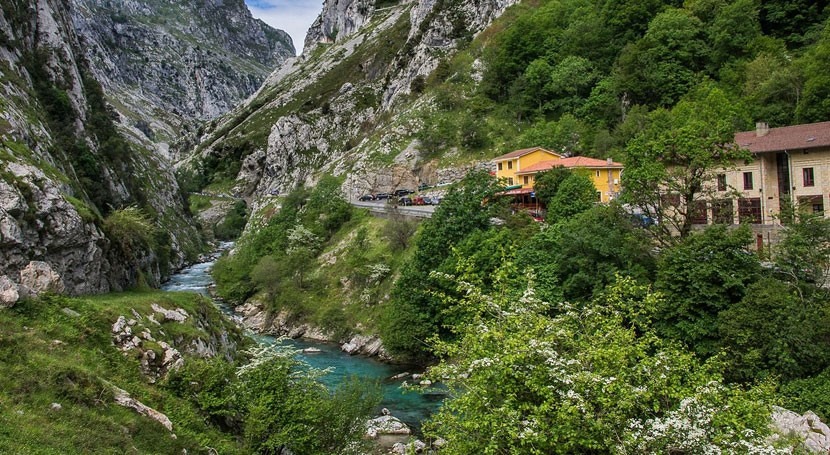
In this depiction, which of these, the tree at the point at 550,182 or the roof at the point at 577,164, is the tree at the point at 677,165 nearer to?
the tree at the point at 550,182

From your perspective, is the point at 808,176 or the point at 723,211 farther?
the point at 808,176

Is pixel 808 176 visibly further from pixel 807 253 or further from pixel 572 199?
pixel 572 199

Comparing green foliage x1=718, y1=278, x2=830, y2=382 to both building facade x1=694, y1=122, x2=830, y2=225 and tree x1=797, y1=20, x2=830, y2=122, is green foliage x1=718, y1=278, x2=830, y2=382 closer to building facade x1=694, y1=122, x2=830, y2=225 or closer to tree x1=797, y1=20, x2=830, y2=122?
building facade x1=694, y1=122, x2=830, y2=225

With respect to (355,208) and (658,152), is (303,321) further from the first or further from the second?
(658,152)

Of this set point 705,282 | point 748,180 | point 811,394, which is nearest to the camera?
point 811,394

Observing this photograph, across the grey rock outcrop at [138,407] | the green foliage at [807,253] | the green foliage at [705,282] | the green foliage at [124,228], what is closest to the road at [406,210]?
the green foliage at [705,282]

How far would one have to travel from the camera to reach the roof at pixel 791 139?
34062 millimetres

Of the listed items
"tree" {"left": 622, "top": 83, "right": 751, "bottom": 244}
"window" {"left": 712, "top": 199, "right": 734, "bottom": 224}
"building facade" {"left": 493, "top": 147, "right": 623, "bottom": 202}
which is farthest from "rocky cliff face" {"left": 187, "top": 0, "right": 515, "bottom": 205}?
"window" {"left": 712, "top": 199, "right": 734, "bottom": 224}

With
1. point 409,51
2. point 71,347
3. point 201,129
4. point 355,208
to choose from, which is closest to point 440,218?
point 355,208

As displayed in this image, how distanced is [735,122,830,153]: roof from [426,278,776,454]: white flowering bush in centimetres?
3044

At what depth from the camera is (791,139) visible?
3566 cm

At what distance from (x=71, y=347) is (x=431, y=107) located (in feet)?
234

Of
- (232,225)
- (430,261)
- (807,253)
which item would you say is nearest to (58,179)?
(430,261)

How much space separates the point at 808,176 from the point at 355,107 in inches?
3989
